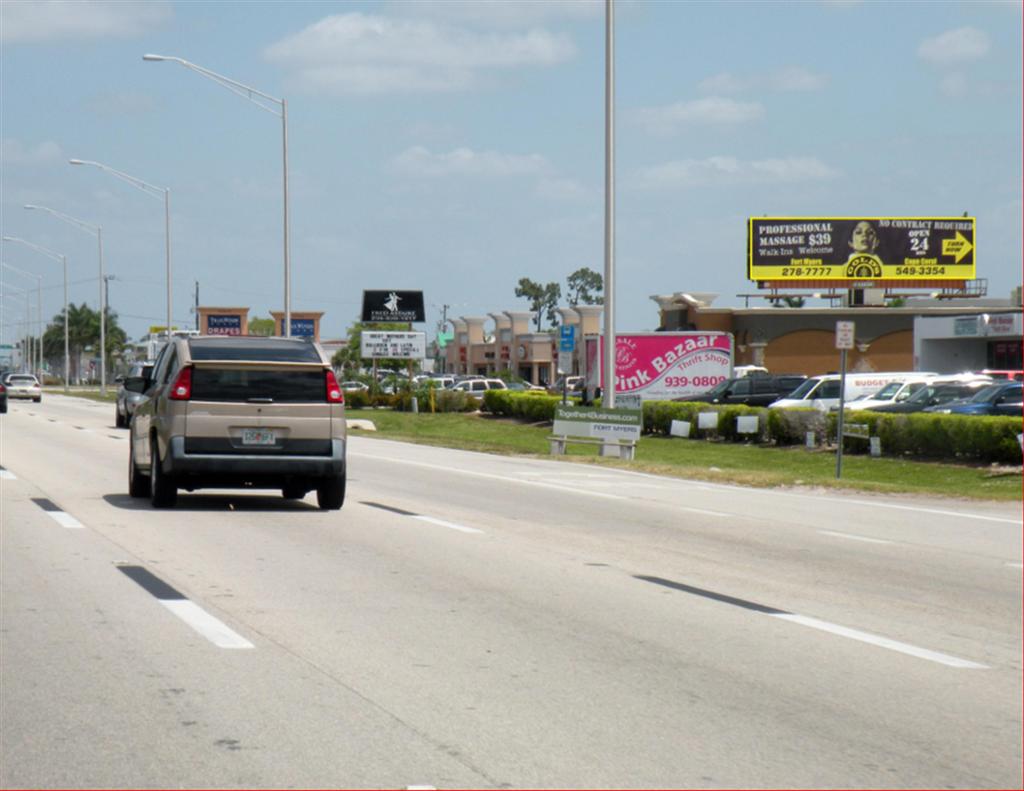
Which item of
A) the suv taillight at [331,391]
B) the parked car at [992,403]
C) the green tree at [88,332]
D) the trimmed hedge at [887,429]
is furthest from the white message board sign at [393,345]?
the green tree at [88,332]

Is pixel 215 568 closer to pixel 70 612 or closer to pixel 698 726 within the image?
pixel 70 612

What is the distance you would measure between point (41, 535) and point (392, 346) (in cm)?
6360

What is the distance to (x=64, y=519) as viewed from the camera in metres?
16.2

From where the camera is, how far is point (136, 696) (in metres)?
7.74

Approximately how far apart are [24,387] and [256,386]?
5988cm

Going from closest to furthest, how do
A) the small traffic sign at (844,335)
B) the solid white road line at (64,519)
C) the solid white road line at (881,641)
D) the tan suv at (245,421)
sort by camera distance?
the solid white road line at (881,641) < the solid white road line at (64,519) < the tan suv at (245,421) < the small traffic sign at (844,335)

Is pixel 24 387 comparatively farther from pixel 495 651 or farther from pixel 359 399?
pixel 495 651

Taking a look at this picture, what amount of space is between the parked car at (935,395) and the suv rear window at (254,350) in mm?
25372

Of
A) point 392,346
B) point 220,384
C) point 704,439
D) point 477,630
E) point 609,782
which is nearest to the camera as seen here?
point 609,782

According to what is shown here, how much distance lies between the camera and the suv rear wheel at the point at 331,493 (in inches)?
691

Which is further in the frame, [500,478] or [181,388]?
[500,478]

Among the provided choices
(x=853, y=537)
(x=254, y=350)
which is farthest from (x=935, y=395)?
(x=254, y=350)

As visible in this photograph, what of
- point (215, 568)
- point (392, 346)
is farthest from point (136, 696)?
point (392, 346)

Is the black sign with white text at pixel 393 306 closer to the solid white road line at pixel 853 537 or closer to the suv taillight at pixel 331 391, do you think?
the suv taillight at pixel 331 391
